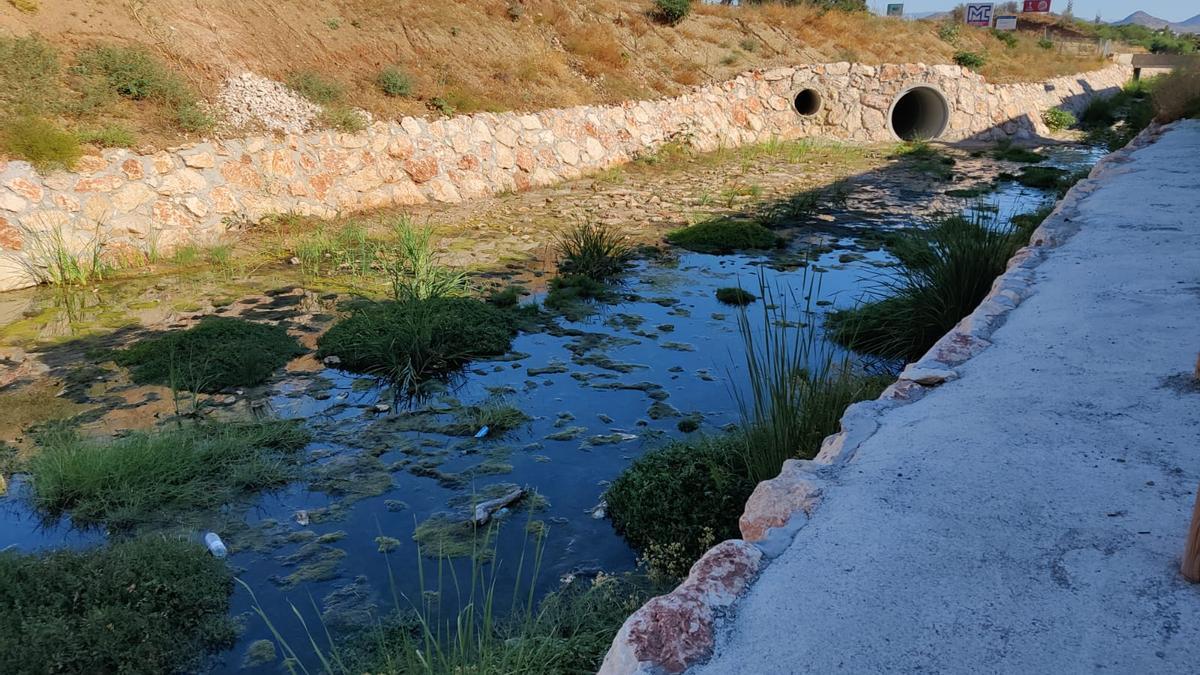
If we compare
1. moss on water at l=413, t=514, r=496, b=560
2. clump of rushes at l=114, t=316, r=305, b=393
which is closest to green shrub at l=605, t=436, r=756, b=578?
moss on water at l=413, t=514, r=496, b=560

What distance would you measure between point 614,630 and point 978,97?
21.1m

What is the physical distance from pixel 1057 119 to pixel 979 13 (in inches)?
840

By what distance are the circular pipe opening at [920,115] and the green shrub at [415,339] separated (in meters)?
15.9

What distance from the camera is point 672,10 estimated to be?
1970cm

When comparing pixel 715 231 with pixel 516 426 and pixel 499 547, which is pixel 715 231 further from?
pixel 499 547

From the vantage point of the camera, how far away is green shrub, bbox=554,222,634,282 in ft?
28.8

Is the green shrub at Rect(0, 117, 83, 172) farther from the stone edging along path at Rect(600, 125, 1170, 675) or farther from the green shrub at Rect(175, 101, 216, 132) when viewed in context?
the stone edging along path at Rect(600, 125, 1170, 675)

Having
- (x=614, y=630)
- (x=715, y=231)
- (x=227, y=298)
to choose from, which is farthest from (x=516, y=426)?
(x=715, y=231)

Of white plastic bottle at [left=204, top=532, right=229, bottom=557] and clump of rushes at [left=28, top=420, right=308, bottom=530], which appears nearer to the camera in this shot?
white plastic bottle at [left=204, top=532, right=229, bottom=557]

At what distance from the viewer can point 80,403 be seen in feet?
18.8

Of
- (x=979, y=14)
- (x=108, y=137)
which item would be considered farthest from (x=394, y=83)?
(x=979, y=14)

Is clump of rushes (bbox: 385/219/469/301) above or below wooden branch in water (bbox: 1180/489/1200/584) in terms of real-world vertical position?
below

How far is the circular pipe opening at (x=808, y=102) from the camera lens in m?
20.0

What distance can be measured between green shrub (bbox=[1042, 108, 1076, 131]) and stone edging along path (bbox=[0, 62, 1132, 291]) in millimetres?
267
